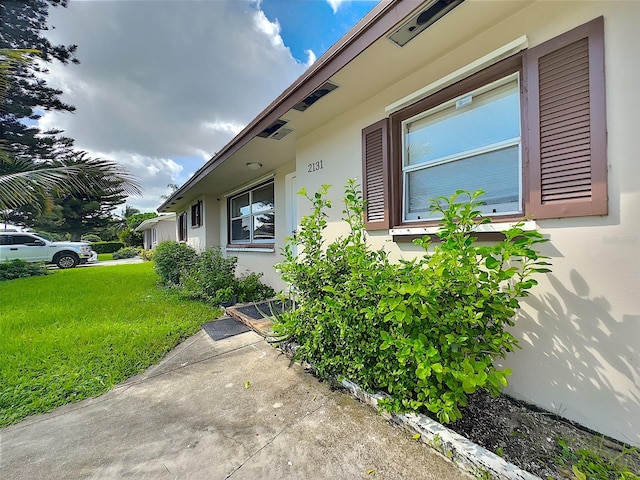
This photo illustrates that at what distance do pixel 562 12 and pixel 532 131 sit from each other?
0.78 metres

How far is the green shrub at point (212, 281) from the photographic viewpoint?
512 cm

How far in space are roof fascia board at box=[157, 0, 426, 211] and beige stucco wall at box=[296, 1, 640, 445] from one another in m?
0.60

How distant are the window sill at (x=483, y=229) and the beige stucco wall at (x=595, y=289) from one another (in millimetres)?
92

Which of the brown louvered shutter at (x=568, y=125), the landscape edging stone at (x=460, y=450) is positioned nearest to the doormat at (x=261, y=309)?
the landscape edging stone at (x=460, y=450)

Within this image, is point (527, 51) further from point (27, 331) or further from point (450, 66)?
point (27, 331)

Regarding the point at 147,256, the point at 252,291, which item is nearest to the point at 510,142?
the point at 252,291

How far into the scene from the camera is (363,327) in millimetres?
2045

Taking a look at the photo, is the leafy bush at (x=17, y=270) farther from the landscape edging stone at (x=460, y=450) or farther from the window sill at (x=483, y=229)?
the landscape edging stone at (x=460, y=450)

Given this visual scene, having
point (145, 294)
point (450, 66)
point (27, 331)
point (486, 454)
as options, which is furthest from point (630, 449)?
point (145, 294)

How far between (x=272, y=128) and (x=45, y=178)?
5301 mm

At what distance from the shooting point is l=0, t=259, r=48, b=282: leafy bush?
9302 millimetres

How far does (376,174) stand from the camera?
308 centimetres

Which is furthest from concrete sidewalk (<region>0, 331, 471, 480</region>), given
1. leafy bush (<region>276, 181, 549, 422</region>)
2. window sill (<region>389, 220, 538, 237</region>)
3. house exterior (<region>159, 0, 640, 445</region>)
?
window sill (<region>389, 220, 538, 237</region>)

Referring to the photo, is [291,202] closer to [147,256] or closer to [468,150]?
[468,150]
